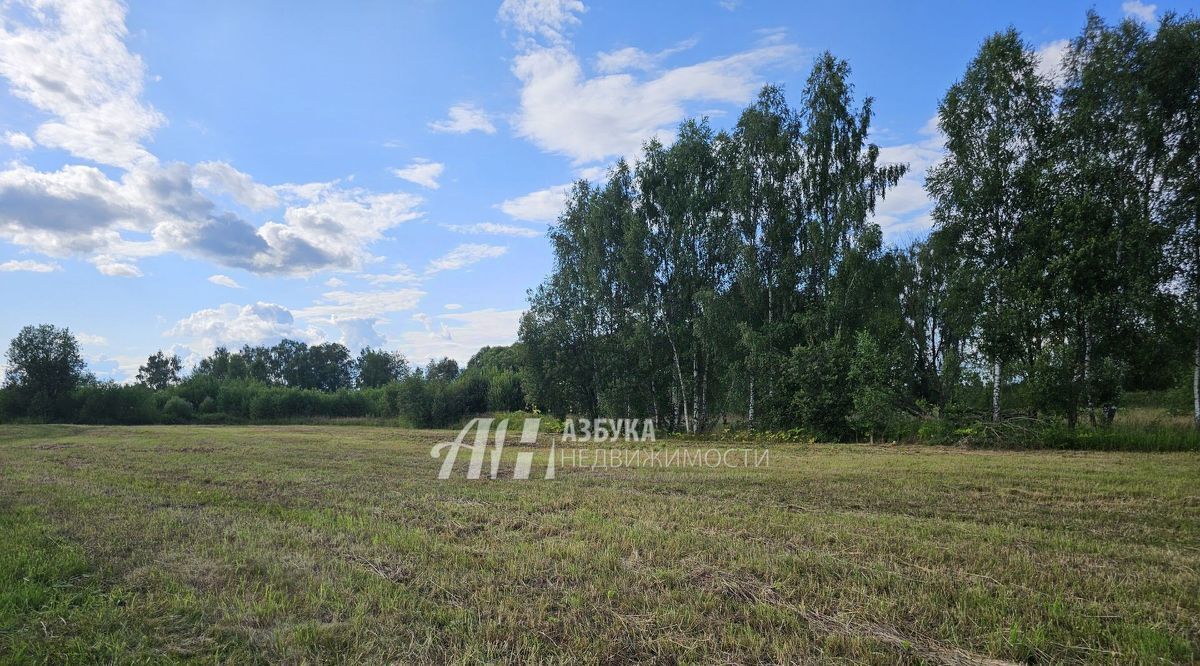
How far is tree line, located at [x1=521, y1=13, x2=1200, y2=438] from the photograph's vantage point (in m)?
16.2

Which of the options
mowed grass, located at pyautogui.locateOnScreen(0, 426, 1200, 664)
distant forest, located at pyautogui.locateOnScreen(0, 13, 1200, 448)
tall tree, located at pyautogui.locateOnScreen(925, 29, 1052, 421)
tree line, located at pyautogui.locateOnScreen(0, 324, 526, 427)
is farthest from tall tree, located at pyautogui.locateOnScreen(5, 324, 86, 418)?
tall tree, located at pyautogui.locateOnScreen(925, 29, 1052, 421)

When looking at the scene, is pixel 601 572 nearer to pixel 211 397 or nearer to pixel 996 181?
pixel 996 181

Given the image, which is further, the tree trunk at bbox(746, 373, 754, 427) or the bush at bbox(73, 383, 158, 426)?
the bush at bbox(73, 383, 158, 426)

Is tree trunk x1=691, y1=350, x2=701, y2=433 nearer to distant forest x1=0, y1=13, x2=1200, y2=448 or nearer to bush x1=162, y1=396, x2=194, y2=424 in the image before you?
distant forest x1=0, y1=13, x2=1200, y2=448

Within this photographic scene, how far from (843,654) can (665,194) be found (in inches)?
953

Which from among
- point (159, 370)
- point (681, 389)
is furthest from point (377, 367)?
point (681, 389)

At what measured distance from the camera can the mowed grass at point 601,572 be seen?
3553mm

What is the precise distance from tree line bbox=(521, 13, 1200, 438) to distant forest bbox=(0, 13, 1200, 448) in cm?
7

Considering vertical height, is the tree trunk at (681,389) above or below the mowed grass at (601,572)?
above

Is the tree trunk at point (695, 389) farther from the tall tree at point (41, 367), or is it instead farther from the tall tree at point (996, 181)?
the tall tree at point (41, 367)

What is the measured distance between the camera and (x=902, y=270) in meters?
26.2

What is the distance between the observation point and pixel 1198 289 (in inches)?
624

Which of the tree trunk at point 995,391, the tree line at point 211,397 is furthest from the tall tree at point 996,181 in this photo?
the tree line at point 211,397

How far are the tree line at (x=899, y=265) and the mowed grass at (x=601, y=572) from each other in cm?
933
